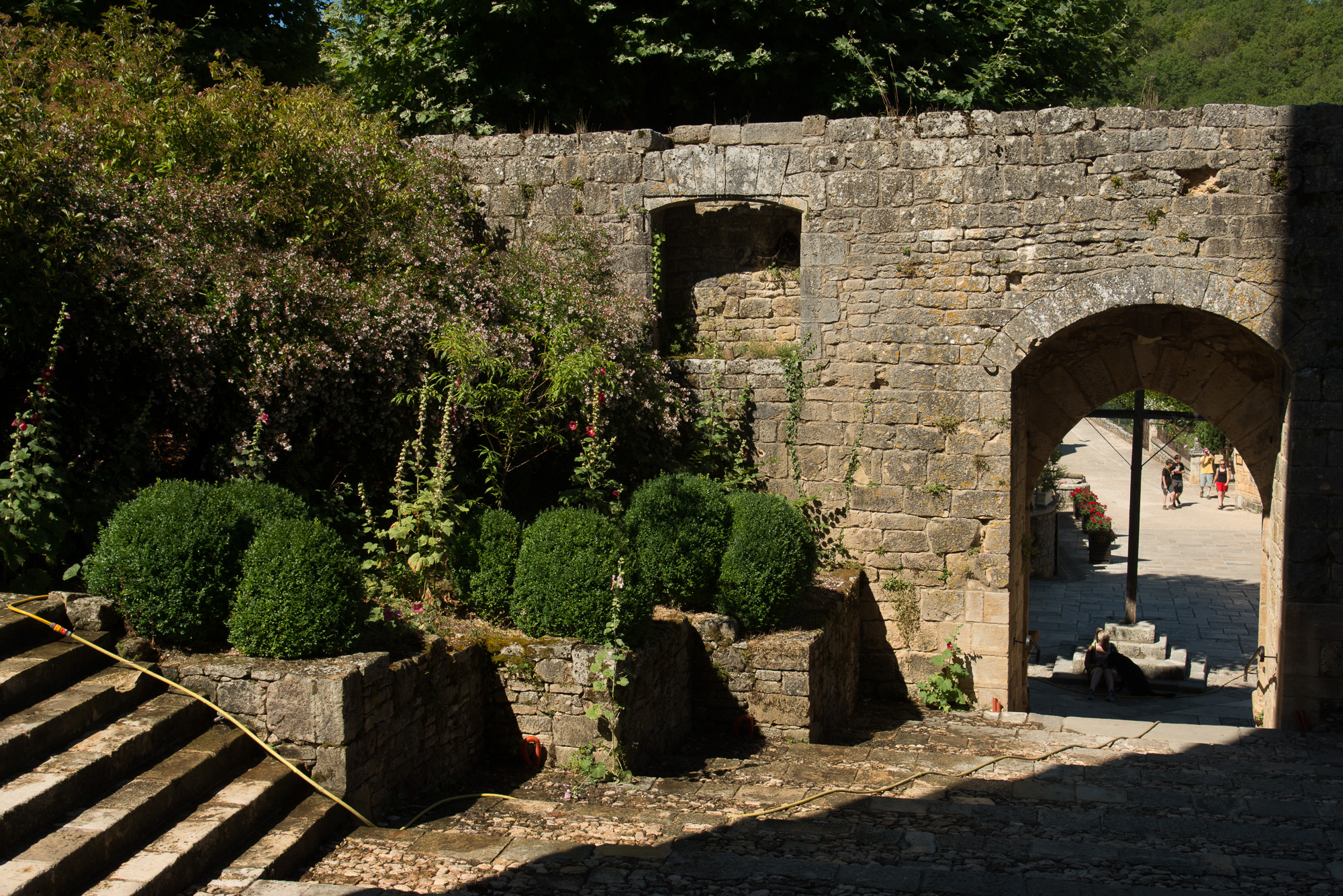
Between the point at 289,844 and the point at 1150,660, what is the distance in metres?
10.0

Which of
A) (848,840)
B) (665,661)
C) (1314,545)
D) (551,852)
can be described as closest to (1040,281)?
(1314,545)

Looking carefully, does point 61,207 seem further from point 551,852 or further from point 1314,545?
point 1314,545

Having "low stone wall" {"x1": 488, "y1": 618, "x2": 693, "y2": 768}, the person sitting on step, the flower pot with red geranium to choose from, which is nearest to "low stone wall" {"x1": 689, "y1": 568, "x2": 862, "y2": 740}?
"low stone wall" {"x1": 488, "y1": 618, "x2": 693, "y2": 768}

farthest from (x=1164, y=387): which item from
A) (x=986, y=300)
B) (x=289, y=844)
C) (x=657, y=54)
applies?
(x=289, y=844)

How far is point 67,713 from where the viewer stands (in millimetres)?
4277

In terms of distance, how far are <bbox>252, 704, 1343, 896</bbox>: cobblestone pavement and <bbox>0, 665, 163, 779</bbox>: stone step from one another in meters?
0.98

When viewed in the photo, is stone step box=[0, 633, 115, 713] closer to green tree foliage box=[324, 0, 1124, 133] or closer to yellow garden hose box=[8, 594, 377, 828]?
yellow garden hose box=[8, 594, 377, 828]

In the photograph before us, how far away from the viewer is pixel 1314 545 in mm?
7246

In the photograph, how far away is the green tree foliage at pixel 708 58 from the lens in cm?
1017

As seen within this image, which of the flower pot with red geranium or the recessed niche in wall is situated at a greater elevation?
the recessed niche in wall

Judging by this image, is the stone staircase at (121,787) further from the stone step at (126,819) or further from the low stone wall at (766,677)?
the low stone wall at (766,677)

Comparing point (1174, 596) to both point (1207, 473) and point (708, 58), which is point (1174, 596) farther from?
point (708, 58)

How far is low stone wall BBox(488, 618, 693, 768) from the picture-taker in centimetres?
559

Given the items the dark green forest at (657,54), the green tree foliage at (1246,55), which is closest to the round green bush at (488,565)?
the dark green forest at (657,54)
